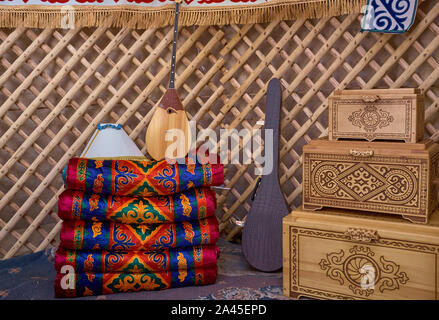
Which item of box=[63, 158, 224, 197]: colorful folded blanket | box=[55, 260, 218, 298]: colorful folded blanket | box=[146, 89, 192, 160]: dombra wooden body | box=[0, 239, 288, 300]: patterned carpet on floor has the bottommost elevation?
box=[0, 239, 288, 300]: patterned carpet on floor

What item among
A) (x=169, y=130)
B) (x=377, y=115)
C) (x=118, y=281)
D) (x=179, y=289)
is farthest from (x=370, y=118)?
(x=118, y=281)

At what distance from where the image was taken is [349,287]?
56.4 inches

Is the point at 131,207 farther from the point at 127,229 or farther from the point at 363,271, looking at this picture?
the point at 363,271

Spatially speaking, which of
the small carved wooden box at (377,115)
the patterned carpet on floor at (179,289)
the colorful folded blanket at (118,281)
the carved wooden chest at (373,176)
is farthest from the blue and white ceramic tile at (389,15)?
the colorful folded blanket at (118,281)

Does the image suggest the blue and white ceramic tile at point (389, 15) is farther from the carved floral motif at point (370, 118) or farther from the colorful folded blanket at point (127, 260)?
the colorful folded blanket at point (127, 260)

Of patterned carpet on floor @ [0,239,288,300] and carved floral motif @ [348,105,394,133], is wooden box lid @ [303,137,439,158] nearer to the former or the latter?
carved floral motif @ [348,105,394,133]

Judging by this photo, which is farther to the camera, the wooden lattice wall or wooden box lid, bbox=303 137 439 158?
the wooden lattice wall

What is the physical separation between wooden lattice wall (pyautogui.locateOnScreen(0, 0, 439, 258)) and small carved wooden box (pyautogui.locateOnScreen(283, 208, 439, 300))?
0.48 meters

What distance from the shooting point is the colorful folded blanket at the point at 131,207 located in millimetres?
1522

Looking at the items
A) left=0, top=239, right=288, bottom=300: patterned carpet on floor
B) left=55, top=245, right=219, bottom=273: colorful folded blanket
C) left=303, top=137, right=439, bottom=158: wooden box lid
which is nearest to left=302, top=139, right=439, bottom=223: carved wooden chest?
left=303, top=137, right=439, bottom=158: wooden box lid

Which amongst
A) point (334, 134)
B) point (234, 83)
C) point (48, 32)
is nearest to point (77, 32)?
point (48, 32)

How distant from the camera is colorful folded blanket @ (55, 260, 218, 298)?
4.96ft

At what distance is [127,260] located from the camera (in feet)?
5.02

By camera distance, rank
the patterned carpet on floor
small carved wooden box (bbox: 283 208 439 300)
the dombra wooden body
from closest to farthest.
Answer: small carved wooden box (bbox: 283 208 439 300) → the patterned carpet on floor → the dombra wooden body
